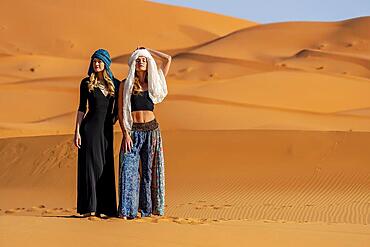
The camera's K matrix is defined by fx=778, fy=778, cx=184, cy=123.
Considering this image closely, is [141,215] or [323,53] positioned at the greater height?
[323,53]

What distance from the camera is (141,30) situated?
84750mm

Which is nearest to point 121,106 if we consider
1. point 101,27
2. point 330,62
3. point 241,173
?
point 241,173

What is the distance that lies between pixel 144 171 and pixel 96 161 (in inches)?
19.8

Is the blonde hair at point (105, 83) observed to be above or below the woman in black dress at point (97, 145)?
above

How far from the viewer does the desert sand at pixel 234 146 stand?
729 centimetres

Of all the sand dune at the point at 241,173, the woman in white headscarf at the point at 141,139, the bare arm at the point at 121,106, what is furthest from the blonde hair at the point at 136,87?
the sand dune at the point at 241,173

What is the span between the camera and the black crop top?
309 inches

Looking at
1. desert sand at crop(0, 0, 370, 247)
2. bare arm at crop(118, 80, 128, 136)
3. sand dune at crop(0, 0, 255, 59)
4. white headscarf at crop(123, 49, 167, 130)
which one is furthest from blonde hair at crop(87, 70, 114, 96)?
sand dune at crop(0, 0, 255, 59)

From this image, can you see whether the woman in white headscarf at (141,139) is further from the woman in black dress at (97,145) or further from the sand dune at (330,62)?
the sand dune at (330,62)

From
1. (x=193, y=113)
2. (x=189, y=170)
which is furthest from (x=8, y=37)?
(x=189, y=170)

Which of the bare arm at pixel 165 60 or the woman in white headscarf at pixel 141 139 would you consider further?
the bare arm at pixel 165 60

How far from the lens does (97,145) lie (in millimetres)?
7992

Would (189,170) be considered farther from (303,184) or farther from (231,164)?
(303,184)

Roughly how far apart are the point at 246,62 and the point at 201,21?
145 ft
